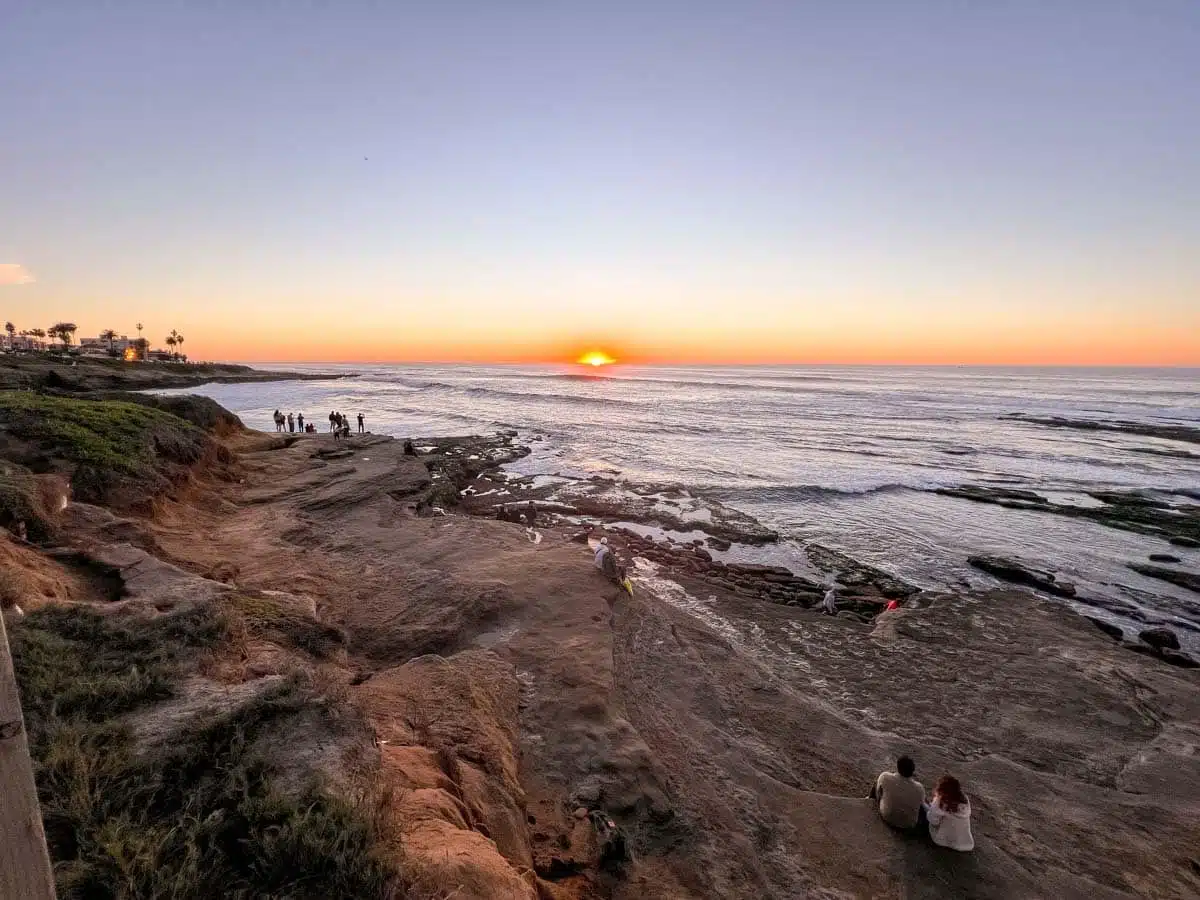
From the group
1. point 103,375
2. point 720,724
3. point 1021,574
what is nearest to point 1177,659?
point 1021,574

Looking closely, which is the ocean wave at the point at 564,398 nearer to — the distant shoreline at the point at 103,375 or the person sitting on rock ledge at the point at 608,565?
the distant shoreline at the point at 103,375

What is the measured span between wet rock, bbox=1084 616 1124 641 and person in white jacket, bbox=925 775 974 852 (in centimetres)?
947

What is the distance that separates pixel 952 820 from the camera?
20.6ft

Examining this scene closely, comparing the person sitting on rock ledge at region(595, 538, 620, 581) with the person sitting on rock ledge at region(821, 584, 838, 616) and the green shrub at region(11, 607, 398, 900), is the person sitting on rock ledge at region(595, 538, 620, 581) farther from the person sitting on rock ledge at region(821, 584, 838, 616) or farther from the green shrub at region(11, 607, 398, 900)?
the green shrub at region(11, 607, 398, 900)

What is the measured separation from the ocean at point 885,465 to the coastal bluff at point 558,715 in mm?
3930

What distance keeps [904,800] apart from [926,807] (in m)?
0.26

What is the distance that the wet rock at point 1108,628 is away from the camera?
12.5m

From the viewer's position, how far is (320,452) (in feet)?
81.4

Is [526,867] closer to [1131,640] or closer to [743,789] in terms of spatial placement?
[743,789]

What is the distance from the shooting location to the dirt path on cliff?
Result: 579 centimetres

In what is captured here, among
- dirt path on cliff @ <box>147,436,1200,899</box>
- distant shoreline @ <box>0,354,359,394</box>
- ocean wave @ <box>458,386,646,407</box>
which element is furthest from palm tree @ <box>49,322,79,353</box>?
dirt path on cliff @ <box>147,436,1200,899</box>

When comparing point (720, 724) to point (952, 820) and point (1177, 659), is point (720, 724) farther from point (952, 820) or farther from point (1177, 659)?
point (1177, 659)

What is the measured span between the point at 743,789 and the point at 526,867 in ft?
10.8

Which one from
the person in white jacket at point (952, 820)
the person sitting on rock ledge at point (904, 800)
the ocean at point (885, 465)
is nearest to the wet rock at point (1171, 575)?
the ocean at point (885, 465)
